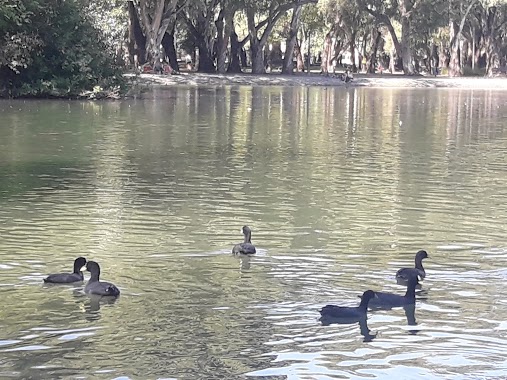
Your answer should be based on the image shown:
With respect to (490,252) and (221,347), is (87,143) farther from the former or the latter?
(221,347)

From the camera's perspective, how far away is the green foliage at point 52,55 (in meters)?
40.3

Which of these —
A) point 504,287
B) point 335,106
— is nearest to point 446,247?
point 504,287

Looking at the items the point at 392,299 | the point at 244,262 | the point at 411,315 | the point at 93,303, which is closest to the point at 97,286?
the point at 93,303

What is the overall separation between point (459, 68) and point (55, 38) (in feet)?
165

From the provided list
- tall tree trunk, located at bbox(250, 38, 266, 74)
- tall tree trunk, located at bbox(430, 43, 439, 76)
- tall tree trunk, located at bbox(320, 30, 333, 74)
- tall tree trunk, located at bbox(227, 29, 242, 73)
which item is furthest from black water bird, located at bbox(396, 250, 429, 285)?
tall tree trunk, located at bbox(430, 43, 439, 76)

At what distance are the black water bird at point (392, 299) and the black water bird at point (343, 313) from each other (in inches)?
12.0

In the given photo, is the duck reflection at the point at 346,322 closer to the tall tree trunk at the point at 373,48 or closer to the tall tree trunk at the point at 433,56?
the tall tree trunk at the point at 373,48

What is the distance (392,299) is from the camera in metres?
10.2

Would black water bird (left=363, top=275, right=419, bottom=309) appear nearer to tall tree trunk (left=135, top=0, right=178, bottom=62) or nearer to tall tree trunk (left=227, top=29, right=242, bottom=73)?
tall tree trunk (left=135, top=0, right=178, bottom=62)

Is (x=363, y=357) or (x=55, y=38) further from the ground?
(x=55, y=38)

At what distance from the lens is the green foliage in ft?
132

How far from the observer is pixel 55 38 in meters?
42.3

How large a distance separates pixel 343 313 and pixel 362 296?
356 mm

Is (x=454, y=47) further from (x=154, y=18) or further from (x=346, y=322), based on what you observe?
(x=346, y=322)
